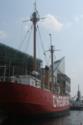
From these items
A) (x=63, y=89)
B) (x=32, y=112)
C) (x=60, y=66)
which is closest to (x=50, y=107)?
(x=32, y=112)

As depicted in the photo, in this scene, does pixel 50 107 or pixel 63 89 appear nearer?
pixel 50 107

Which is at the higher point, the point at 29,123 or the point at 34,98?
the point at 34,98

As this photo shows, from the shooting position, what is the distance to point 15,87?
39.0 meters

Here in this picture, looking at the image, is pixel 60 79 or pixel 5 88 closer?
pixel 5 88

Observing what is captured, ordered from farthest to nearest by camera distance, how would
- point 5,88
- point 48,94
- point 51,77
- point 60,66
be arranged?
point 60,66
point 51,77
point 48,94
point 5,88

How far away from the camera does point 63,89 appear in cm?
7294

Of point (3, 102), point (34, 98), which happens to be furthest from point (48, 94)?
point (3, 102)

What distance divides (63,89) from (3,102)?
34.7 meters

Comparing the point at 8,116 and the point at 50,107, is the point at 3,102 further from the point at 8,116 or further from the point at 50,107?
the point at 50,107

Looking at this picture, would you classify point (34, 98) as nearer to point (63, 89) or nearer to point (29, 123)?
point (29, 123)

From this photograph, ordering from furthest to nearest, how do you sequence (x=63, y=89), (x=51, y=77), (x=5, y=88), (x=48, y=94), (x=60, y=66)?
(x=60, y=66) → (x=63, y=89) → (x=51, y=77) → (x=48, y=94) → (x=5, y=88)

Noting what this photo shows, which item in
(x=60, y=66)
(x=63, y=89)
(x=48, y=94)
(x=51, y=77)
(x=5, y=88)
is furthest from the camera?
(x=60, y=66)

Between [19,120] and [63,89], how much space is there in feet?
109

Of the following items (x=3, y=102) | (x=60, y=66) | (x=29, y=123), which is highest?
(x=60, y=66)
